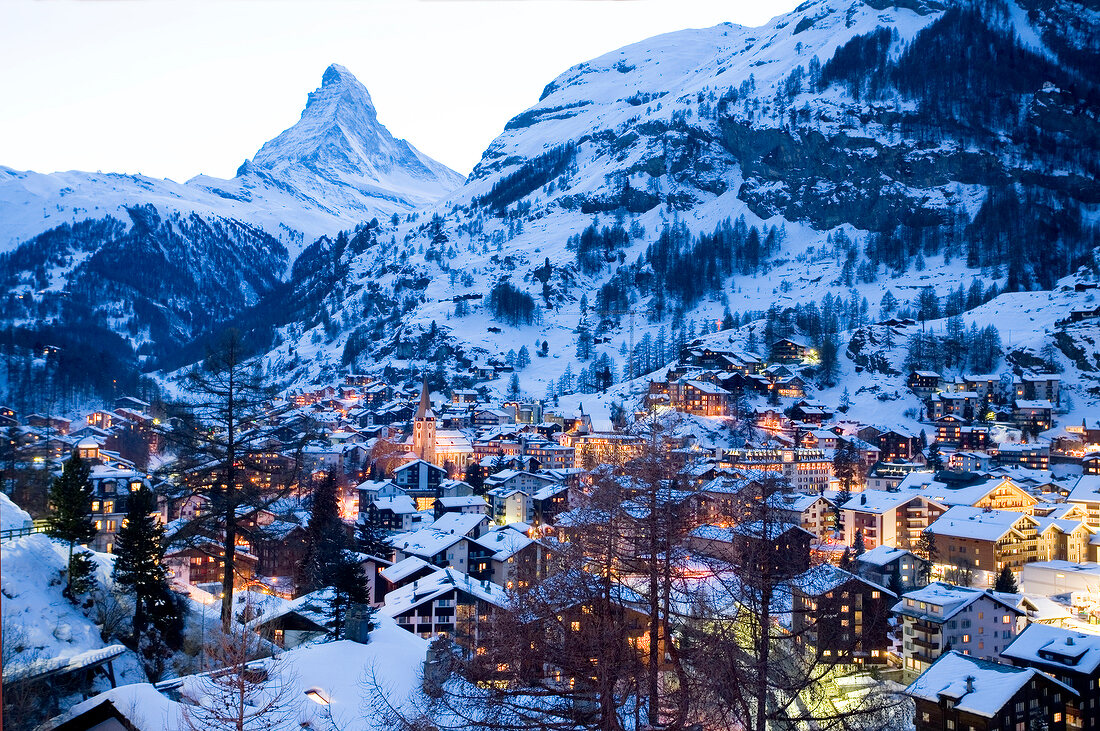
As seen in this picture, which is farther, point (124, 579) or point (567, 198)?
point (567, 198)

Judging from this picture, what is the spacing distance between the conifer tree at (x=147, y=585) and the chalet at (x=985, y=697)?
19.6 metres

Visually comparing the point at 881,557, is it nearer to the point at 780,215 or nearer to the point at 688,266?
the point at 688,266

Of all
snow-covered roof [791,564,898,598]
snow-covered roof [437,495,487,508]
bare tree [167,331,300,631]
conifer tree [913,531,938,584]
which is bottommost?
conifer tree [913,531,938,584]

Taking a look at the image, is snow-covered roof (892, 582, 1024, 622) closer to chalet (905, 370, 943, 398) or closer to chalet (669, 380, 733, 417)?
chalet (669, 380, 733, 417)

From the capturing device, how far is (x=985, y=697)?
22484 mm

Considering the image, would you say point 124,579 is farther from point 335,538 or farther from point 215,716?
point 335,538

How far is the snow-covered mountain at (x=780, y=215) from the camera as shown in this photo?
116 metres

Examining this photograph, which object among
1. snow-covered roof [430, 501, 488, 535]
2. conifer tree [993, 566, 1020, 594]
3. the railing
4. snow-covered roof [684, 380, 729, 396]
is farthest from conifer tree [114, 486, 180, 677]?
snow-covered roof [684, 380, 729, 396]

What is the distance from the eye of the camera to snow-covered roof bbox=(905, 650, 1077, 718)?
73.3ft

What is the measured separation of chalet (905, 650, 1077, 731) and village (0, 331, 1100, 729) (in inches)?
3.8

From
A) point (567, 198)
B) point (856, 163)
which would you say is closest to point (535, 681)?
point (856, 163)

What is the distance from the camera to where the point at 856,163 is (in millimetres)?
136500

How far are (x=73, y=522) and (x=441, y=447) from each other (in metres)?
55.7

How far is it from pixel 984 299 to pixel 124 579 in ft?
353
